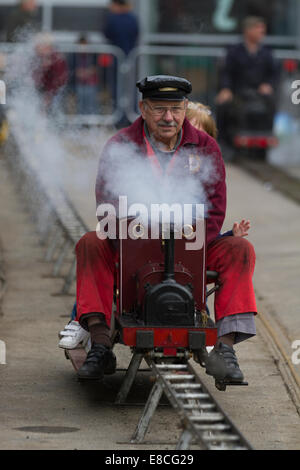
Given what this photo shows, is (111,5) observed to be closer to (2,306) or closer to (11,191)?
(11,191)

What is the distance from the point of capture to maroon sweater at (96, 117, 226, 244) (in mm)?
6500

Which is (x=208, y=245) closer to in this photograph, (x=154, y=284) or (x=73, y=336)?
(x=154, y=284)

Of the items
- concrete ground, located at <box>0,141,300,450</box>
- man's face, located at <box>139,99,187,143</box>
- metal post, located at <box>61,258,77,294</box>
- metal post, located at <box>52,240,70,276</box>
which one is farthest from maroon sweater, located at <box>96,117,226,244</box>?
metal post, located at <box>52,240,70,276</box>

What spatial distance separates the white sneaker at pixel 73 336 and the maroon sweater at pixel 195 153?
734 millimetres

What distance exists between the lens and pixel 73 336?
6.75 meters

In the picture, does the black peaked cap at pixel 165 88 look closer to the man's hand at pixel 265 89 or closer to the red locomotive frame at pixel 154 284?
the red locomotive frame at pixel 154 284

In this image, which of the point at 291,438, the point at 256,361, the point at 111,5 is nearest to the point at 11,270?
the point at 256,361

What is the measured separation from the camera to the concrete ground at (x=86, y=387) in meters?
5.92

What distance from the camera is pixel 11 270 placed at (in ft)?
33.3

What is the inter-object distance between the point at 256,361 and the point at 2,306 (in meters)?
2.16
